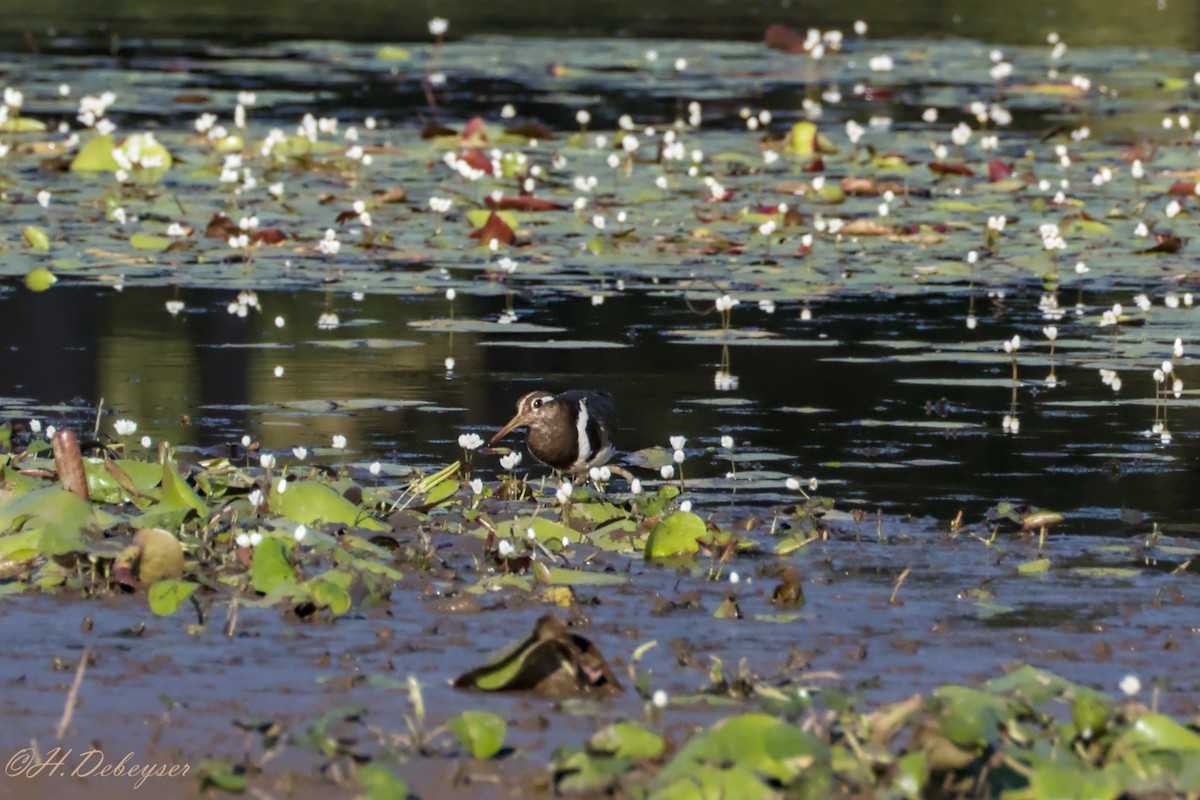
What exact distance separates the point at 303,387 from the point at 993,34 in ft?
65.5

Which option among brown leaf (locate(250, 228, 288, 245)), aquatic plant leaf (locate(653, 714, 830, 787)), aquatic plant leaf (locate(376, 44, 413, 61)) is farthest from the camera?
aquatic plant leaf (locate(376, 44, 413, 61))

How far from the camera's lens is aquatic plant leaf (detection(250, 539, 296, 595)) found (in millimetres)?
5762

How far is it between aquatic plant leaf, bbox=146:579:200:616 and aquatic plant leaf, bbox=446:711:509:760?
1.34 meters

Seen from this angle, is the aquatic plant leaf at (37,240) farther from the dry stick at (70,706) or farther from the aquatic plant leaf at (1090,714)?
the aquatic plant leaf at (1090,714)

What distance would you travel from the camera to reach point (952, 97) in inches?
802

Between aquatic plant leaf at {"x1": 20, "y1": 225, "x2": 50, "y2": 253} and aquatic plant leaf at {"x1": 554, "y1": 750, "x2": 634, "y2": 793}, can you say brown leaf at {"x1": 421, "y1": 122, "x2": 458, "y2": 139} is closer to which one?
aquatic plant leaf at {"x1": 20, "y1": 225, "x2": 50, "y2": 253}

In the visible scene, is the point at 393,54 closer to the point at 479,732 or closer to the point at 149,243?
the point at 149,243

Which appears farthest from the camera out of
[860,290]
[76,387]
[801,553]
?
[860,290]

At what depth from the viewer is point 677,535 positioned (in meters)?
6.27

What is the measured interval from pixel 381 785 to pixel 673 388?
5.04 m

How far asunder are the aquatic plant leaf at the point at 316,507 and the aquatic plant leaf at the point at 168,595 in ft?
2.74

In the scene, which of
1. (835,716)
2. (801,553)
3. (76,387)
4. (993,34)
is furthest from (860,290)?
(993,34)

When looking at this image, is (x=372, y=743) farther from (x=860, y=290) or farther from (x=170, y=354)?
(x=860, y=290)

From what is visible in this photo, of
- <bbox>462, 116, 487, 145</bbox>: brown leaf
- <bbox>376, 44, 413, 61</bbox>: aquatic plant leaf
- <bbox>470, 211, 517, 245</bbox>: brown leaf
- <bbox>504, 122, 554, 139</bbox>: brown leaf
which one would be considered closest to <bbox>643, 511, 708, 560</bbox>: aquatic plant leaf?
<bbox>470, 211, 517, 245</bbox>: brown leaf
